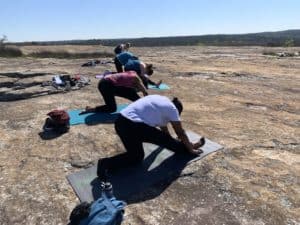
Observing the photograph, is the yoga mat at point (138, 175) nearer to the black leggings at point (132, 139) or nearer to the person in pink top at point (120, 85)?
the black leggings at point (132, 139)

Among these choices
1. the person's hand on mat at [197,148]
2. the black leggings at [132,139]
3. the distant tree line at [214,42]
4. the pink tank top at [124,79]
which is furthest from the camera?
the distant tree line at [214,42]

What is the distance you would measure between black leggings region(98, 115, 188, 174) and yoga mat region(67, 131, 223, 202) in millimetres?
133

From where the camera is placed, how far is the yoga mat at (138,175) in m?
3.85

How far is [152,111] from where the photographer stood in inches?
156

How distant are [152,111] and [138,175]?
30.6 inches

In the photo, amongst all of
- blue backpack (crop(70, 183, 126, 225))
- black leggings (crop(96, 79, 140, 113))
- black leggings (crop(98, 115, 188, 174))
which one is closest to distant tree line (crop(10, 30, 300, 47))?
black leggings (crop(96, 79, 140, 113))

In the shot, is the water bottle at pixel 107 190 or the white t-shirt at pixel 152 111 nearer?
the water bottle at pixel 107 190

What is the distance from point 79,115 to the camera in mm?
6473

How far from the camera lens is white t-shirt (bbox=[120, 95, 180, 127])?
13.0ft

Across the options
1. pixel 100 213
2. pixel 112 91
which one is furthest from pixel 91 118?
pixel 100 213

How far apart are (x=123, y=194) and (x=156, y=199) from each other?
1.15ft

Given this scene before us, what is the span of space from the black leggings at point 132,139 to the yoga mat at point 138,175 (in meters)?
0.13

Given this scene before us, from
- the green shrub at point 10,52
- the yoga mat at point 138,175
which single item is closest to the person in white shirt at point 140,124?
the yoga mat at point 138,175

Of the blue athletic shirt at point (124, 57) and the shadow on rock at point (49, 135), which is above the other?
the blue athletic shirt at point (124, 57)
